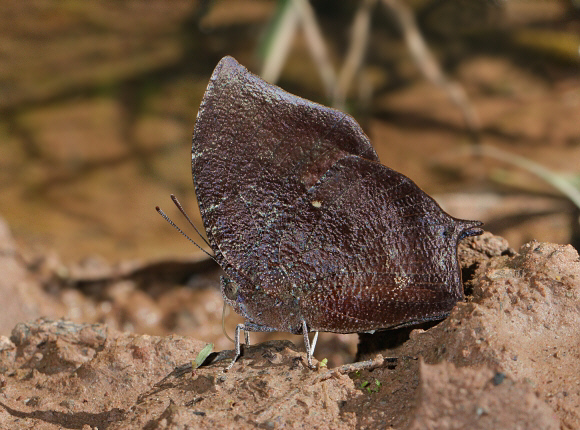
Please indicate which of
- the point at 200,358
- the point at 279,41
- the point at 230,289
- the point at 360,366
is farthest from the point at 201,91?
the point at 360,366

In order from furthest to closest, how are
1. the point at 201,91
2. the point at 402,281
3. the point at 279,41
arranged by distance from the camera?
the point at 201,91 < the point at 279,41 < the point at 402,281

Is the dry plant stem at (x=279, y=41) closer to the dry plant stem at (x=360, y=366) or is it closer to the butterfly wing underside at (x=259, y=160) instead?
the butterfly wing underside at (x=259, y=160)

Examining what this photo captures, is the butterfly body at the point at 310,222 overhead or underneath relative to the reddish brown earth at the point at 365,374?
overhead

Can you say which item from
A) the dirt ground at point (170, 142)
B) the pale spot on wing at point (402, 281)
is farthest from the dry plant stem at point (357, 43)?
the pale spot on wing at point (402, 281)

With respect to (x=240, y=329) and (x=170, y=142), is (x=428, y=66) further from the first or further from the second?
(x=240, y=329)

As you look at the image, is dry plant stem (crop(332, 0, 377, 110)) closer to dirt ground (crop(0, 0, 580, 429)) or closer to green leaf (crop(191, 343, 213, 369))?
dirt ground (crop(0, 0, 580, 429))

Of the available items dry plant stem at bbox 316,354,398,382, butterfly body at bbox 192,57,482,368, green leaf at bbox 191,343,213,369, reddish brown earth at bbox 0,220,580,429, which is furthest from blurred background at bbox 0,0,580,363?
dry plant stem at bbox 316,354,398,382
